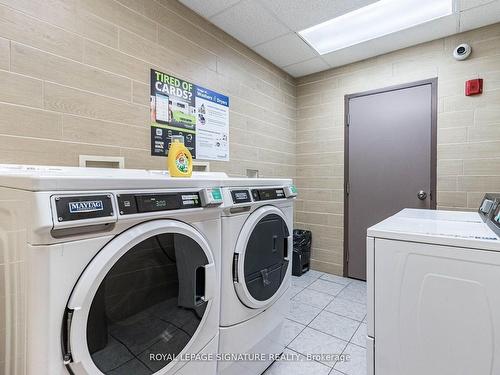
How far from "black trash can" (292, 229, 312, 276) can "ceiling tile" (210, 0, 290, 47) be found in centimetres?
220

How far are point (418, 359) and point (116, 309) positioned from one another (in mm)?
1081

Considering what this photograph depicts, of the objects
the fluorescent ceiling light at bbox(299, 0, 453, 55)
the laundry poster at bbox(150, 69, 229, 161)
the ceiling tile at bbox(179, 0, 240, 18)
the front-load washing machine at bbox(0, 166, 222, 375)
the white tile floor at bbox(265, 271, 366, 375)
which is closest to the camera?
the front-load washing machine at bbox(0, 166, 222, 375)

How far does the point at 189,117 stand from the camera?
2029 millimetres

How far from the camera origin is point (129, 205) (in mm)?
800

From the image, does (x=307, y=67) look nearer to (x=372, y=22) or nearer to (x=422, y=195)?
(x=372, y=22)

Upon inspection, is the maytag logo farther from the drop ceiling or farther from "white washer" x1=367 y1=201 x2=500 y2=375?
the drop ceiling

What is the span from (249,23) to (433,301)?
2.33 metres

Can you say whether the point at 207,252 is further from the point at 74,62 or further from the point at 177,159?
the point at 74,62

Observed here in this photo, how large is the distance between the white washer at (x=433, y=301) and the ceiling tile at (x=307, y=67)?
2481 millimetres

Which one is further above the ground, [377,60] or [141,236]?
[377,60]

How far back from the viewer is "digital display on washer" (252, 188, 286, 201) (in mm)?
1372

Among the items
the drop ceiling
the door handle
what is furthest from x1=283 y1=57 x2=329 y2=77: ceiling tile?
the door handle

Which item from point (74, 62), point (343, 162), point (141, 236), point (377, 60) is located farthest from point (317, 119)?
point (141, 236)

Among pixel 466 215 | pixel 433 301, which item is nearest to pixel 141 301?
pixel 433 301
